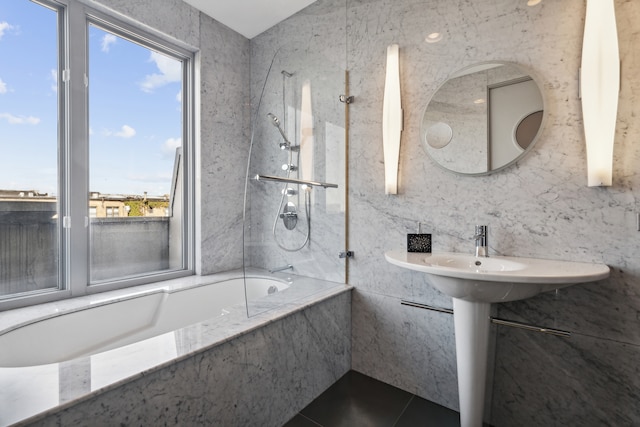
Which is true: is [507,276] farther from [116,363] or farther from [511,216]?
[116,363]

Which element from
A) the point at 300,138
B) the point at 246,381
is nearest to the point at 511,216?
the point at 300,138

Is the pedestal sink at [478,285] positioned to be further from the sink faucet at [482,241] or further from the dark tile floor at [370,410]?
the dark tile floor at [370,410]

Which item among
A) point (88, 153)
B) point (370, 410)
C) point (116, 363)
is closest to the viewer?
point (116, 363)

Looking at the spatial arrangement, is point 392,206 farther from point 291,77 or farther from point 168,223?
point 168,223

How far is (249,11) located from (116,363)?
8.01 ft

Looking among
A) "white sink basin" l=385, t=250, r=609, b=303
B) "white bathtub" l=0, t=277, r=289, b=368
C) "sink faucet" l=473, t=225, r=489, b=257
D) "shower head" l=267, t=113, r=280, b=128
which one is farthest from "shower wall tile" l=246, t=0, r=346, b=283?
"sink faucet" l=473, t=225, r=489, b=257

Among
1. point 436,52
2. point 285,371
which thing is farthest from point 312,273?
point 436,52

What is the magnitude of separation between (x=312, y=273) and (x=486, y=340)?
1068mm

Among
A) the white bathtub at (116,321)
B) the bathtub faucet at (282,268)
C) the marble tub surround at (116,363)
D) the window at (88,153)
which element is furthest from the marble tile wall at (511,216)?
the window at (88,153)

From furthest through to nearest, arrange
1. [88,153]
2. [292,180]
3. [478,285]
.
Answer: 1. [88,153]
2. [292,180]
3. [478,285]

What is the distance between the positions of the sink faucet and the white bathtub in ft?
3.55

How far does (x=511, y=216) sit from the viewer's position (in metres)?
1.58

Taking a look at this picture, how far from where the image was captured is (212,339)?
1.23 meters

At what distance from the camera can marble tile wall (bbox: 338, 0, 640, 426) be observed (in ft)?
4.39
